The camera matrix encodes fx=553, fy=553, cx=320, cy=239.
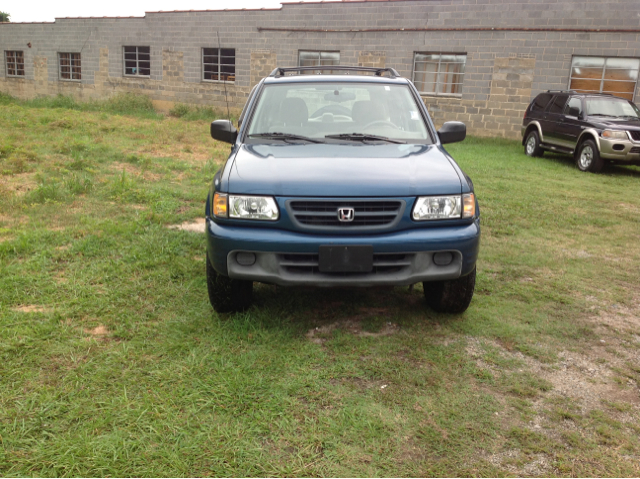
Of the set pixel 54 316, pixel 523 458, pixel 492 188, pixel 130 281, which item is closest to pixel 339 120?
pixel 130 281

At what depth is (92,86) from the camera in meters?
25.1

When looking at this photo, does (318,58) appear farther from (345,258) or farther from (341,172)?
(345,258)

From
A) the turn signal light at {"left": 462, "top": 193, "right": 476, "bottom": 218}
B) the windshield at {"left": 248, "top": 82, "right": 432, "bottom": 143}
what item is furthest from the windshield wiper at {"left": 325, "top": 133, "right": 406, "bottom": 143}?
the turn signal light at {"left": 462, "top": 193, "right": 476, "bottom": 218}

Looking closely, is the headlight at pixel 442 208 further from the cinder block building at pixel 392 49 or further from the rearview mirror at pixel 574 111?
the cinder block building at pixel 392 49

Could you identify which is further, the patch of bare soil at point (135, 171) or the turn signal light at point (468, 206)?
the patch of bare soil at point (135, 171)

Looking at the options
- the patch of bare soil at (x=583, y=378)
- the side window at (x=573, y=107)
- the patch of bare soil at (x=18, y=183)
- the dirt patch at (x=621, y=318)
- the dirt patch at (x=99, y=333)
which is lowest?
the patch of bare soil at (x=583, y=378)

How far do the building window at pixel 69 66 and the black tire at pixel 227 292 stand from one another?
25453mm

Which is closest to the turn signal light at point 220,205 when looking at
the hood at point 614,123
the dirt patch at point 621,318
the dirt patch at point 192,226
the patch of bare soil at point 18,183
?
the dirt patch at point 192,226

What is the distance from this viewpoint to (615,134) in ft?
36.5

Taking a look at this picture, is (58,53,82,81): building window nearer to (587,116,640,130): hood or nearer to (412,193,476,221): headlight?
(587,116,640,130): hood

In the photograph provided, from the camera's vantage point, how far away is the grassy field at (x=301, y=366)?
2471mm

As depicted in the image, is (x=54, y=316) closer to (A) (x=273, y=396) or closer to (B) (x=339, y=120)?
(A) (x=273, y=396)

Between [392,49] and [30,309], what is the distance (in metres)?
17.2

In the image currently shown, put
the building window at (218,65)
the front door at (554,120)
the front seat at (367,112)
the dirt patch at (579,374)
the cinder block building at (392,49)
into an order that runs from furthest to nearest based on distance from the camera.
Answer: the building window at (218,65) → the cinder block building at (392,49) → the front door at (554,120) → the front seat at (367,112) → the dirt patch at (579,374)
